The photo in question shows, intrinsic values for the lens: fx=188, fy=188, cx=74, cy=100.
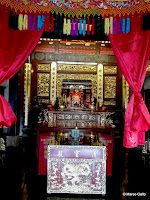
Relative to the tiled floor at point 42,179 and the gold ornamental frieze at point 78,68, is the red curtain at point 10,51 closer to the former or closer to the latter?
the tiled floor at point 42,179

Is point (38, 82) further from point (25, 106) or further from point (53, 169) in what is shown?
point (53, 169)

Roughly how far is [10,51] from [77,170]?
1.70m

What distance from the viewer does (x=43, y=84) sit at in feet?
21.8

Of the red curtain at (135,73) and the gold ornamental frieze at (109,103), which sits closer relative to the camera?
the red curtain at (135,73)

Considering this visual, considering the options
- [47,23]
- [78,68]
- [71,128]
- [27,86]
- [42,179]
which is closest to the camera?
[47,23]

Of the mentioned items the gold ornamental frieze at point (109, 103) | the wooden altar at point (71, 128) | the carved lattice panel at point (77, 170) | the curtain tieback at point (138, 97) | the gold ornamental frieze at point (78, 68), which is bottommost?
the carved lattice panel at point (77, 170)

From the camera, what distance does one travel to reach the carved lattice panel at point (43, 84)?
6.65m

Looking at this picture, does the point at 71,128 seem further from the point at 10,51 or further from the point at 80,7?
the point at 80,7

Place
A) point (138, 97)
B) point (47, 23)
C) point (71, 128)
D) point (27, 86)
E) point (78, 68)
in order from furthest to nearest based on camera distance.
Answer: point (78, 68) → point (27, 86) → point (71, 128) → point (47, 23) → point (138, 97)

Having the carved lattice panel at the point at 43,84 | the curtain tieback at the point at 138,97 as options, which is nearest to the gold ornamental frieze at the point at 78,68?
the carved lattice panel at the point at 43,84

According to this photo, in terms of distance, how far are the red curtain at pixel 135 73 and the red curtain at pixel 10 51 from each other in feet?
3.85

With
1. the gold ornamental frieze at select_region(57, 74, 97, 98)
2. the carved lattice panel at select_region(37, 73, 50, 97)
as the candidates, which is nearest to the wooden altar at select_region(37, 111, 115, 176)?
the carved lattice panel at select_region(37, 73, 50, 97)

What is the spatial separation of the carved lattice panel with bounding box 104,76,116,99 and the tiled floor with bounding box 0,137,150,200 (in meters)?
3.03

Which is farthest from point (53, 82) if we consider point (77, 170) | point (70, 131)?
point (77, 170)
